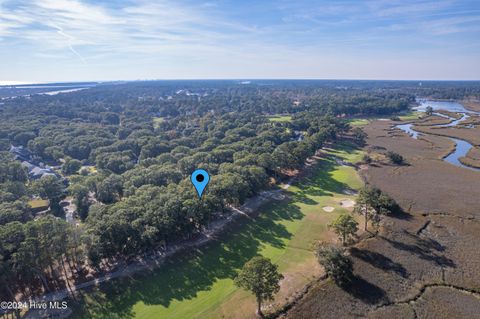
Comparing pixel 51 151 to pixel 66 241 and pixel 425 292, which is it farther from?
pixel 425 292

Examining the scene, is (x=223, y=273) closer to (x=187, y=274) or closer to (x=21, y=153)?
(x=187, y=274)

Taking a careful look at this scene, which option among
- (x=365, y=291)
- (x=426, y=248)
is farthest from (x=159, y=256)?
(x=426, y=248)

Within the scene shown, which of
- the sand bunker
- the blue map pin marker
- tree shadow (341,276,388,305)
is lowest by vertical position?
tree shadow (341,276,388,305)

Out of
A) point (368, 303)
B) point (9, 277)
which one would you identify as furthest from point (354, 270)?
point (9, 277)

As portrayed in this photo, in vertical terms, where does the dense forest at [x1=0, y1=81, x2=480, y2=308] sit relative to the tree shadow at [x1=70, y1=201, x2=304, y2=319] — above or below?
above

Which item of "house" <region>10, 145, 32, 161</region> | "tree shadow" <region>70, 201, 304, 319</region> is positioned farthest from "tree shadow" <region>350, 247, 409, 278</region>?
"house" <region>10, 145, 32, 161</region>

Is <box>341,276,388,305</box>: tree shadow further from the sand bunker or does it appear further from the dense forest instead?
the dense forest
